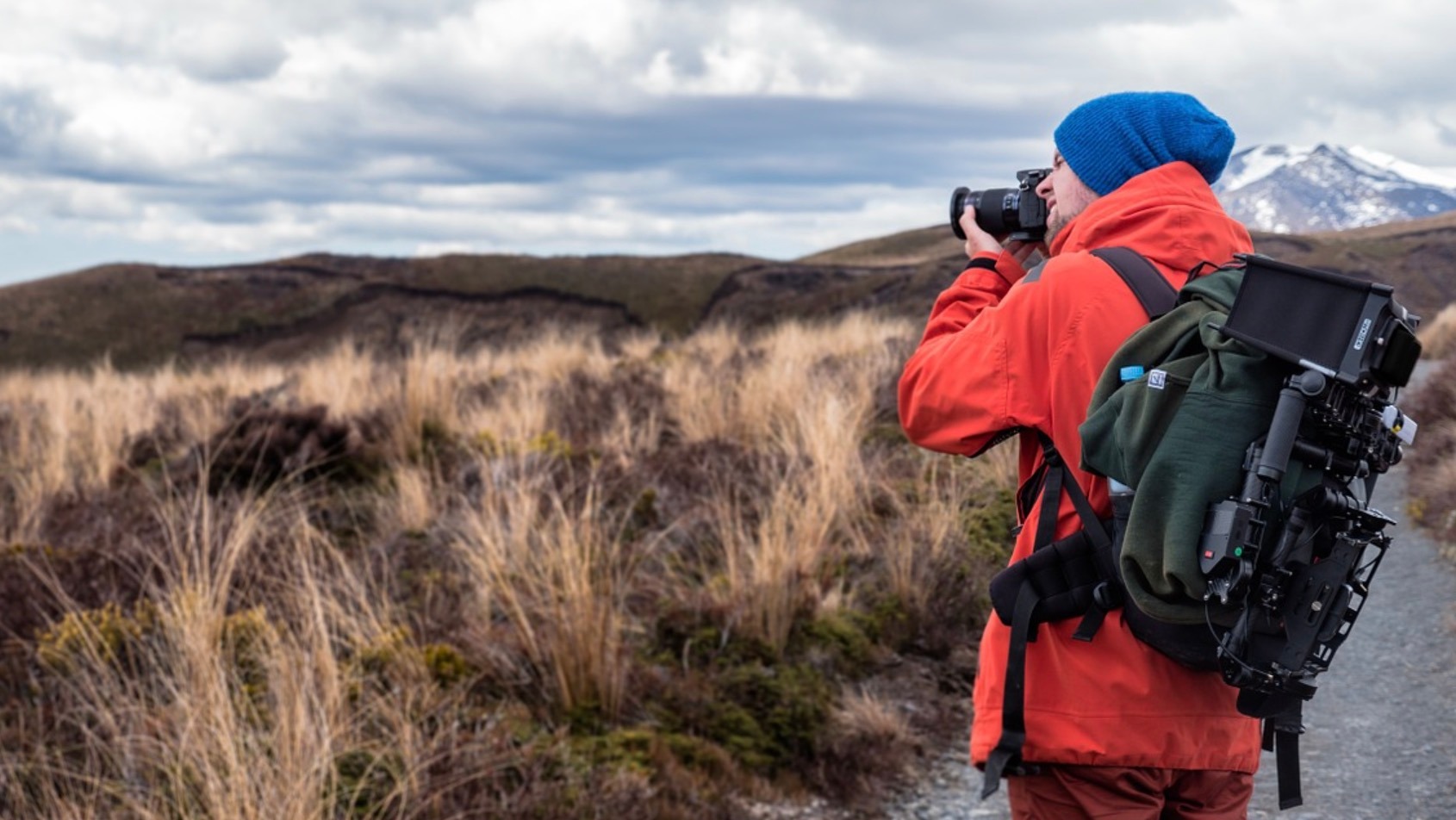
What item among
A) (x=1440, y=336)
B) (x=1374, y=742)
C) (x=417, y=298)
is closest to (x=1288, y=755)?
(x=1374, y=742)

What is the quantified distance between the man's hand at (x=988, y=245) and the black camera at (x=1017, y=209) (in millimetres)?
13

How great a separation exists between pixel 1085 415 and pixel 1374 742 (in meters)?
3.29

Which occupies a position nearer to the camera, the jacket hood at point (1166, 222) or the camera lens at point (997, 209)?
the jacket hood at point (1166, 222)

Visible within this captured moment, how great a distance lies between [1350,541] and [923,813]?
2675mm

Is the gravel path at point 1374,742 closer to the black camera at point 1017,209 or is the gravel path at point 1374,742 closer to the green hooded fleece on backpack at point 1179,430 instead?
the black camera at point 1017,209

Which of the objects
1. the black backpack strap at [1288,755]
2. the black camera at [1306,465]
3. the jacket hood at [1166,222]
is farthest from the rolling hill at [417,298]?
the black camera at [1306,465]

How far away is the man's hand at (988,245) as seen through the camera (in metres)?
2.83

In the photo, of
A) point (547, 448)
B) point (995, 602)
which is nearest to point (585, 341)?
point (547, 448)

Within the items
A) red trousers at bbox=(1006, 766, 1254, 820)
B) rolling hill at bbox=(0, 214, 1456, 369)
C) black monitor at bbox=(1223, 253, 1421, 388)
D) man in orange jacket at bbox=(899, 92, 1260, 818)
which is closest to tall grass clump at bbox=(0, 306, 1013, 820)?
red trousers at bbox=(1006, 766, 1254, 820)

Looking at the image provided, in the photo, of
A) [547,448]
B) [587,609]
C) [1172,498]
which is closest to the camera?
[1172,498]

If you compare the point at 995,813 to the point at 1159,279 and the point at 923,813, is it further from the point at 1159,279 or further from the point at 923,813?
the point at 1159,279

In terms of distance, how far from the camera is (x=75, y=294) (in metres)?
34.9

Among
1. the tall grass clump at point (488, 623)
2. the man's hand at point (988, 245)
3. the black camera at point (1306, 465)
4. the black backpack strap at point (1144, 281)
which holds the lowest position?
the tall grass clump at point (488, 623)

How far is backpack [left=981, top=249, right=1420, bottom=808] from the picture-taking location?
2.00 m
